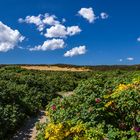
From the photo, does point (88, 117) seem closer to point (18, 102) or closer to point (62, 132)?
point (62, 132)

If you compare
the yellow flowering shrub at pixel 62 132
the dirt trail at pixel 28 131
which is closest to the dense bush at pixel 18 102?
the dirt trail at pixel 28 131

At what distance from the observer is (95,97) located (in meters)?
11.7

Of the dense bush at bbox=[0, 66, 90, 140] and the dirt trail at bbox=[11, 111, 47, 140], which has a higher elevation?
the dense bush at bbox=[0, 66, 90, 140]

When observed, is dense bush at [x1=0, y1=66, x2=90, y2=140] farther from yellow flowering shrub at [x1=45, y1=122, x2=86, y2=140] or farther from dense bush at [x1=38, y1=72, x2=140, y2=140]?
yellow flowering shrub at [x1=45, y1=122, x2=86, y2=140]

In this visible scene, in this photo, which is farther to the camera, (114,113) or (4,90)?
(4,90)

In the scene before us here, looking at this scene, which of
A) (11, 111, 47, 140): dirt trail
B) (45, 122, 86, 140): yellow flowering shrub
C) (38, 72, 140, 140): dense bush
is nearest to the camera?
(45, 122, 86, 140): yellow flowering shrub

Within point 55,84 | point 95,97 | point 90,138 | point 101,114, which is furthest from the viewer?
point 55,84

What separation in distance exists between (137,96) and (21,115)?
24.8 ft

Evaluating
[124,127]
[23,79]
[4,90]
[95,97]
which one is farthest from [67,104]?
[23,79]

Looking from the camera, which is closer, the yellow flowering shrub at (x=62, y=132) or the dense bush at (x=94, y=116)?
the yellow flowering shrub at (x=62, y=132)

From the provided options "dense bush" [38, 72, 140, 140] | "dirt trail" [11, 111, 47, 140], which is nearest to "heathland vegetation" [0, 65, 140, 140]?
"dense bush" [38, 72, 140, 140]

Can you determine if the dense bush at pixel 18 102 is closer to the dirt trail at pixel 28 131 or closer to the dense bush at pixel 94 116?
the dirt trail at pixel 28 131

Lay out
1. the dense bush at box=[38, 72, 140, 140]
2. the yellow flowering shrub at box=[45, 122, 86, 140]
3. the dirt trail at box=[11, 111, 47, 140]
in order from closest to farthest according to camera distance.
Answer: the yellow flowering shrub at box=[45, 122, 86, 140], the dense bush at box=[38, 72, 140, 140], the dirt trail at box=[11, 111, 47, 140]

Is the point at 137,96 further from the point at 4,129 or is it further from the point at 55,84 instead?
the point at 55,84
